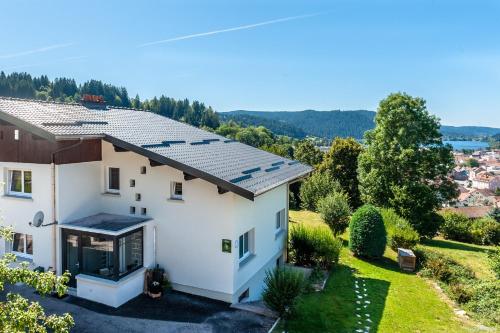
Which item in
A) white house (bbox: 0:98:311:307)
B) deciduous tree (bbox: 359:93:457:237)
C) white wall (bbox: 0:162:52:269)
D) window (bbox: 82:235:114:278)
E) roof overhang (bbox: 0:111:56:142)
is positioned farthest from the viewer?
deciduous tree (bbox: 359:93:457:237)

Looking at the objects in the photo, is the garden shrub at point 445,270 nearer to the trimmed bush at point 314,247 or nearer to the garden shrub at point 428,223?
the trimmed bush at point 314,247

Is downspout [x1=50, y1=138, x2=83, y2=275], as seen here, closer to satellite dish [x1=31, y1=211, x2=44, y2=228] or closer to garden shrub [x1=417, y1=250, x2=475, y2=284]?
satellite dish [x1=31, y1=211, x2=44, y2=228]

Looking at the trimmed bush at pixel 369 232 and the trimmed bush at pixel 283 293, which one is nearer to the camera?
the trimmed bush at pixel 283 293

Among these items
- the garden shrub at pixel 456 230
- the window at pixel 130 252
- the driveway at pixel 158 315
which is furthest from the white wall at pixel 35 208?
the garden shrub at pixel 456 230

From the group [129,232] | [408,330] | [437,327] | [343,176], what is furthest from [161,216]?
[343,176]

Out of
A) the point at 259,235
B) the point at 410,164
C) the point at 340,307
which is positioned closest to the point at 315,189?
the point at 410,164

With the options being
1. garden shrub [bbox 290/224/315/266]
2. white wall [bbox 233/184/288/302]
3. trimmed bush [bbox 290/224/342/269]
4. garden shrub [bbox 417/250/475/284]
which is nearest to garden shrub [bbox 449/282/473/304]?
garden shrub [bbox 417/250/475/284]

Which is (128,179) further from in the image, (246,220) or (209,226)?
(246,220)
